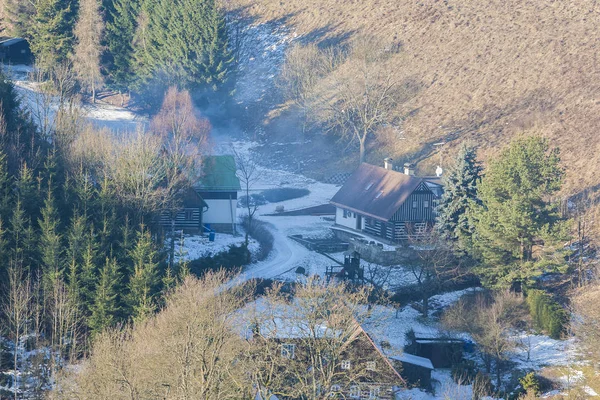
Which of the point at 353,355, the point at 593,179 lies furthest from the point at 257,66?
the point at 353,355

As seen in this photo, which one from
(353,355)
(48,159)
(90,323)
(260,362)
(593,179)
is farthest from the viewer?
(593,179)

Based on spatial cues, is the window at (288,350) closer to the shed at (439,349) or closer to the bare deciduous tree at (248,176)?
the shed at (439,349)

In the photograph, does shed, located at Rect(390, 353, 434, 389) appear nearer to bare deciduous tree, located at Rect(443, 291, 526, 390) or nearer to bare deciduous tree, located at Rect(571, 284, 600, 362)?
bare deciduous tree, located at Rect(443, 291, 526, 390)

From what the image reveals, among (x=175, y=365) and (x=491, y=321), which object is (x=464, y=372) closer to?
(x=491, y=321)

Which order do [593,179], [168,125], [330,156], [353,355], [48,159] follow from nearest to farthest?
[353,355], [48,159], [593,179], [168,125], [330,156]

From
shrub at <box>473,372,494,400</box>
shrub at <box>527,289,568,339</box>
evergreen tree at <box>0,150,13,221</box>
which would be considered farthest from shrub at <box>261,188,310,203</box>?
shrub at <box>473,372,494,400</box>

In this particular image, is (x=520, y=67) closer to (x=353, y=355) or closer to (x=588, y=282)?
(x=588, y=282)
